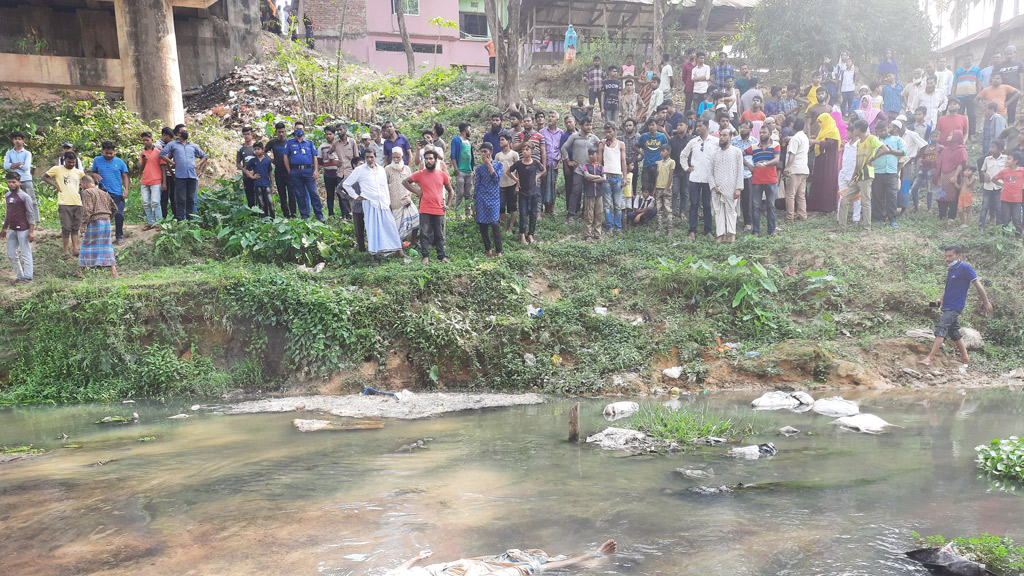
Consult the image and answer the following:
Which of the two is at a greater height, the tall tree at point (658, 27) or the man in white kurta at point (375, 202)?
the tall tree at point (658, 27)

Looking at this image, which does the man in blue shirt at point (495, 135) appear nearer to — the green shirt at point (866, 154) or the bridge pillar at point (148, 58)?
the green shirt at point (866, 154)

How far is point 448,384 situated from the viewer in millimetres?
9203

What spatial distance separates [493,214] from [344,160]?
9.95 ft

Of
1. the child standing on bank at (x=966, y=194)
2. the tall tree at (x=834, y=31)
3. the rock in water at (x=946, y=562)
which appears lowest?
the rock in water at (x=946, y=562)

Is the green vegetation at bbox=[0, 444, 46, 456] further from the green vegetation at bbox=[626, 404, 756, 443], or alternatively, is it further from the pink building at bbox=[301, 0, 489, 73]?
the pink building at bbox=[301, 0, 489, 73]

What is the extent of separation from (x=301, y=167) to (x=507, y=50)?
645 cm

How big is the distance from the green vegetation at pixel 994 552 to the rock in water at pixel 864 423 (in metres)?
2.67

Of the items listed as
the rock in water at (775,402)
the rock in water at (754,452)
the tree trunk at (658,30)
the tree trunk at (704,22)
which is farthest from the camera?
the tree trunk at (704,22)

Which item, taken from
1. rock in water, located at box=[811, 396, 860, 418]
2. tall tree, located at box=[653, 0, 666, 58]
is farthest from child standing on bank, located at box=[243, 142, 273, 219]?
tall tree, located at box=[653, 0, 666, 58]

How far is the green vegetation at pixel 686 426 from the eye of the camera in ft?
21.9

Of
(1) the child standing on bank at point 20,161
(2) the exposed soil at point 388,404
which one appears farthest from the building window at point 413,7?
(2) the exposed soil at point 388,404

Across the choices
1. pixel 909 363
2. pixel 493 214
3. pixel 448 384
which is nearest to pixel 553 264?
pixel 493 214

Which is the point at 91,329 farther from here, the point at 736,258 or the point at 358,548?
the point at 736,258

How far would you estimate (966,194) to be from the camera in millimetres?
11688
